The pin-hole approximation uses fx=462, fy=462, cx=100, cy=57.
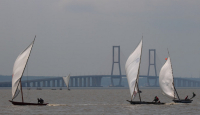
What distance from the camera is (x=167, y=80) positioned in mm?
61406

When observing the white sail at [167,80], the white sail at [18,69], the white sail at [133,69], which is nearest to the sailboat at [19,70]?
the white sail at [18,69]

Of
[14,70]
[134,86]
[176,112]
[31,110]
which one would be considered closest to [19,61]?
[14,70]

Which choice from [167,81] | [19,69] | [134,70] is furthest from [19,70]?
[167,81]

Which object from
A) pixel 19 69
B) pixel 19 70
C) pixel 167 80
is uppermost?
pixel 19 69

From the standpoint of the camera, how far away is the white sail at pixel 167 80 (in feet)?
199

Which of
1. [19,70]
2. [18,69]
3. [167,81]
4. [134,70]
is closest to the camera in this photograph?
[19,70]

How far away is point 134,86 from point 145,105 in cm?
296

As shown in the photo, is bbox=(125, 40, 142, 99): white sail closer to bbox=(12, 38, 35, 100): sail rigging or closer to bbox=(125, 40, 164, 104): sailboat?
bbox=(125, 40, 164, 104): sailboat

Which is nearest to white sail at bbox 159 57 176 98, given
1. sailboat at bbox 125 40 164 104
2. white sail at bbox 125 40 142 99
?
sailboat at bbox 125 40 164 104

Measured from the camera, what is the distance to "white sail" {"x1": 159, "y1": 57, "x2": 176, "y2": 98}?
2384 inches

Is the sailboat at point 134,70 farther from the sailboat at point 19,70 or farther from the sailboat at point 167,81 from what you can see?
the sailboat at point 19,70

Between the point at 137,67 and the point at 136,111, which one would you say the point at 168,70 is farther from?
the point at 136,111

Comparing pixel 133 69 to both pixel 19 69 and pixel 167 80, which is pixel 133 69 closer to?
pixel 167 80

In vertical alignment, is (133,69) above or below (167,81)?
above
